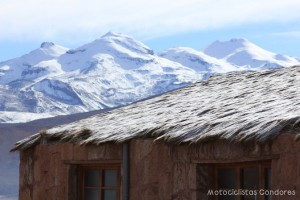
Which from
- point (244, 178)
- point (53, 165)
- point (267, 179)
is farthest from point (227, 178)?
point (53, 165)

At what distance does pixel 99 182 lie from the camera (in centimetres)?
1047

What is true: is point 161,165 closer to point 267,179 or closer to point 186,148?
point 186,148

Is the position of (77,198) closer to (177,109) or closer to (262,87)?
(177,109)

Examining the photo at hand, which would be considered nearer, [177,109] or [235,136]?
[235,136]

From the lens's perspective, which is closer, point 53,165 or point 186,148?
point 186,148

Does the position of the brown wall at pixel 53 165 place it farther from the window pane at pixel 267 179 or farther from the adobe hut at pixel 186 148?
the window pane at pixel 267 179

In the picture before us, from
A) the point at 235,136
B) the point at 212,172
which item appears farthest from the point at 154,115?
the point at 235,136

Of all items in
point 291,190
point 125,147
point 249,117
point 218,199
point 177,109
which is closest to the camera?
point 291,190

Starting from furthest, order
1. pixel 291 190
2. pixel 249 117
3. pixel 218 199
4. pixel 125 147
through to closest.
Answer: pixel 125 147 → pixel 218 199 → pixel 249 117 → pixel 291 190

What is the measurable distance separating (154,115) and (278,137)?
3.05 meters

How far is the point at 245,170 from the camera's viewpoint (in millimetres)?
8375

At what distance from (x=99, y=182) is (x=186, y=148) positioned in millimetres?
2116

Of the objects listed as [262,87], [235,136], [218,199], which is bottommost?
[218,199]

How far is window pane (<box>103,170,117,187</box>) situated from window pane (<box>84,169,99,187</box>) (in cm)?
14
